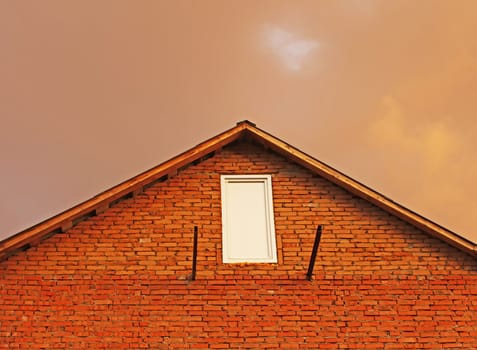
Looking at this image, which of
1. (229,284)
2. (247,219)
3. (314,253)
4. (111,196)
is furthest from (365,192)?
(111,196)

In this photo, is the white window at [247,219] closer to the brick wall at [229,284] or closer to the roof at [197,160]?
the brick wall at [229,284]

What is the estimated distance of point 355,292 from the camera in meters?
15.6

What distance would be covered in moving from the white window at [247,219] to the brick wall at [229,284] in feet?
0.56

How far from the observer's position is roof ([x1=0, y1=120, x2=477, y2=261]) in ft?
51.2

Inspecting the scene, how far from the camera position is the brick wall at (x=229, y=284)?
1499 cm

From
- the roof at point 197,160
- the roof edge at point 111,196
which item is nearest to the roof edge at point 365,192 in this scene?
the roof at point 197,160

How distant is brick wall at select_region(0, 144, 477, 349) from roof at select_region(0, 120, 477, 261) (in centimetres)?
19

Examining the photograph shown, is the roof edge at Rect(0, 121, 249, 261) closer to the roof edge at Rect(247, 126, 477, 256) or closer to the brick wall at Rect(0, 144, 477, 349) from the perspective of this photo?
the brick wall at Rect(0, 144, 477, 349)

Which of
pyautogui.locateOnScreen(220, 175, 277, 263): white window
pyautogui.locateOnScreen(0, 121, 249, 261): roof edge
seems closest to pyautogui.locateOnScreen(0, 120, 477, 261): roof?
pyautogui.locateOnScreen(0, 121, 249, 261): roof edge

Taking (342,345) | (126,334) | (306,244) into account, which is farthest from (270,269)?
(126,334)

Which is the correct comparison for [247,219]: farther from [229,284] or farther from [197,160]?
[197,160]

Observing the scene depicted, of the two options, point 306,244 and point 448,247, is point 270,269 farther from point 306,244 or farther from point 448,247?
point 448,247

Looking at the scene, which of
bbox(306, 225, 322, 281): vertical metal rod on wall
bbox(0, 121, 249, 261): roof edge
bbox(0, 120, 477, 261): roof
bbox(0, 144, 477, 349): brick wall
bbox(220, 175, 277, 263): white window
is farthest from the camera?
bbox(220, 175, 277, 263): white window

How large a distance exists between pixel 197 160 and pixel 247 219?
→ 167 cm
